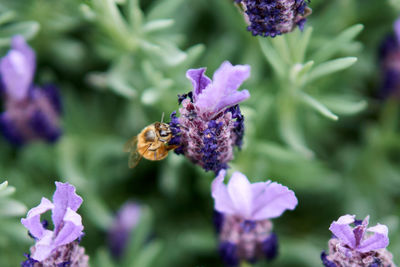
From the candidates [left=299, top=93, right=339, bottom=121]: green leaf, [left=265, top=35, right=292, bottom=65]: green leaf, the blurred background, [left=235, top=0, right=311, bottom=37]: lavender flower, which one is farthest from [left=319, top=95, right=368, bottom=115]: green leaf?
[left=235, top=0, right=311, bottom=37]: lavender flower

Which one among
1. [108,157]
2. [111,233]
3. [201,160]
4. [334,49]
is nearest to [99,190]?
[108,157]

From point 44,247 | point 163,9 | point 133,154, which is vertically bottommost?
point 44,247

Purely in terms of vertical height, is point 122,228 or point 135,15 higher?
point 135,15

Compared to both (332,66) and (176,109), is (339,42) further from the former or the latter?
(176,109)

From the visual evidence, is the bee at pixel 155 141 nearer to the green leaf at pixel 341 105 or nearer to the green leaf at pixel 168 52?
the green leaf at pixel 168 52

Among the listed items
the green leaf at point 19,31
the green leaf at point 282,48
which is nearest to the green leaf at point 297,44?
the green leaf at point 282,48

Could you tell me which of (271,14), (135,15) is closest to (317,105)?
(271,14)
